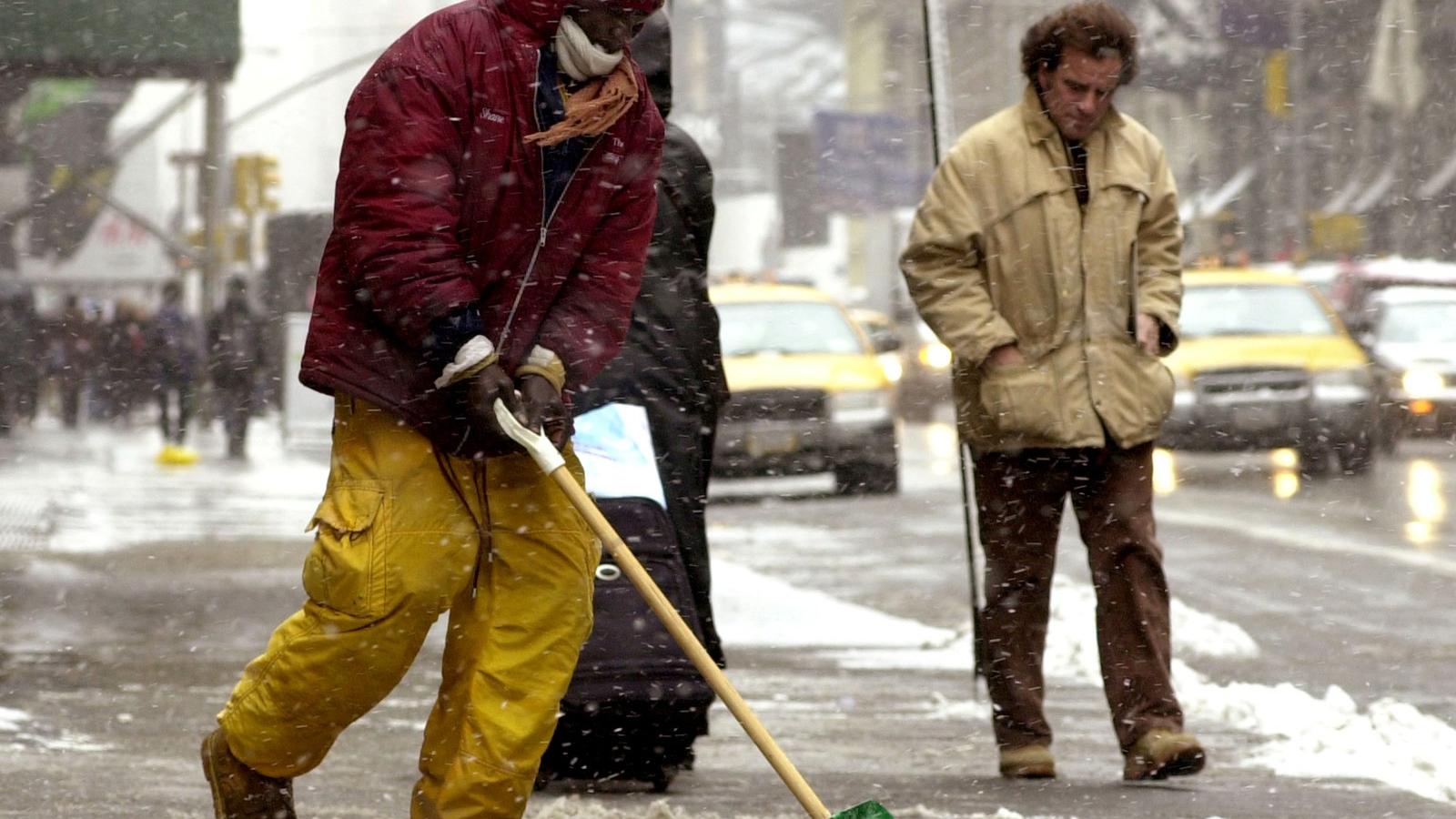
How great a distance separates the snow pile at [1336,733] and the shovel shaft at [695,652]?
2192mm

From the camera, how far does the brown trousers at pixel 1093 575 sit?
5.92 meters

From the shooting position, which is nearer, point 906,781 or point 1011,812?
point 1011,812

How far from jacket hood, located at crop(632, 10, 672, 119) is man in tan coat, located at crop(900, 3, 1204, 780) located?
2.50 ft

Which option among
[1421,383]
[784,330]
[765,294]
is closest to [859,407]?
[784,330]

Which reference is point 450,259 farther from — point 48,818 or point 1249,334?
point 1249,334

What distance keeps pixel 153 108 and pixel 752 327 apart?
4790 cm

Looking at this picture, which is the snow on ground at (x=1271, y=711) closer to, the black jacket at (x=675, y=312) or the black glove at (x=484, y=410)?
the black jacket at (x=675, y=312)

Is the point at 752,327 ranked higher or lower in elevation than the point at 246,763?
higher

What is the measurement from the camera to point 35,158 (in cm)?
4628

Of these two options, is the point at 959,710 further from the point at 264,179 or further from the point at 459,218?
the point at 264,179

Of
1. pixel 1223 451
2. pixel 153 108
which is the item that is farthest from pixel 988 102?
pixel 1223 451

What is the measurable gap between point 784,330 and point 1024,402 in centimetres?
1298

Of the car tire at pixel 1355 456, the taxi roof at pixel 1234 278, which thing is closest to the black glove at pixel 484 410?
the car tire at pixel 1355 456

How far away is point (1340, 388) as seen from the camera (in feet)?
64.5
